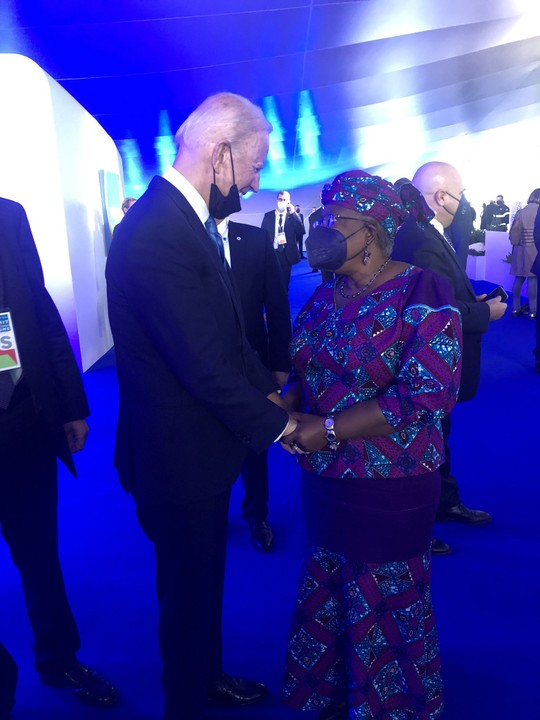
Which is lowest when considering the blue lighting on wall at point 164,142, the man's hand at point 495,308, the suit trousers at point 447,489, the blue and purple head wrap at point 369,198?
the suit trousers at point 447,489

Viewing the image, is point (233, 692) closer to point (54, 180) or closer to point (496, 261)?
point (54, 180)

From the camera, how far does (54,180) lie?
5711 mm

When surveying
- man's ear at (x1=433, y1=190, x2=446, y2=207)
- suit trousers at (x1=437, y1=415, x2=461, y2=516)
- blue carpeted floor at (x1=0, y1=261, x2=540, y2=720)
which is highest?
man's ear at (x1=433, y1=190, x2=446, y2=207)

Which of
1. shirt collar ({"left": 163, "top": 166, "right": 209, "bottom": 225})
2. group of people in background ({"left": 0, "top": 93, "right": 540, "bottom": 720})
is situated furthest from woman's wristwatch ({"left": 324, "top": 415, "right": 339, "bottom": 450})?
shirt collar ({"left": 163, "top": 166, "right": 209, "bottom": 225})

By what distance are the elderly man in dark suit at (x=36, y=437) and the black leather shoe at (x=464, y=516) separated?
5.95 ft

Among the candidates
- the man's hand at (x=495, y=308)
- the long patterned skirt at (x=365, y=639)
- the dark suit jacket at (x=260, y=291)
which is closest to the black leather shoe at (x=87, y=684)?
the long patterned skirt at (x=365, y=639)

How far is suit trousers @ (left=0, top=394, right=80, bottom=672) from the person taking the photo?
1776 mm

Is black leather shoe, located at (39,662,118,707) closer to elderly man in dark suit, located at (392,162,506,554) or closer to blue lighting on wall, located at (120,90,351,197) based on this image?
elderly man in dark suit, located at (392,162,506,554)

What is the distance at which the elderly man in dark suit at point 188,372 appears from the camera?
1.33m

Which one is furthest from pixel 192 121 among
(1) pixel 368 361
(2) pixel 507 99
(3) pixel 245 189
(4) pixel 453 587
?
(2) pixel 507 99

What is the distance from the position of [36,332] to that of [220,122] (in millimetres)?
824

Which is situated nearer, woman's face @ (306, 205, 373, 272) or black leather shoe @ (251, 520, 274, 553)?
woman's face @ (306, 205, 373, 272)

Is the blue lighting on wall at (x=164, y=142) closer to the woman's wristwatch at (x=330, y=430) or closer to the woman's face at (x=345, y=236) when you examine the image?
the woman's face at (x=345, y=236)

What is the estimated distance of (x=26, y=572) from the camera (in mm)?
1909
